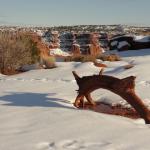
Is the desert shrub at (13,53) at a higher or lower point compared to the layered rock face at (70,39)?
higher

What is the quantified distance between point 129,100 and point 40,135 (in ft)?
8.67

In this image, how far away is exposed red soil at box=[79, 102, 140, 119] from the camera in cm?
949

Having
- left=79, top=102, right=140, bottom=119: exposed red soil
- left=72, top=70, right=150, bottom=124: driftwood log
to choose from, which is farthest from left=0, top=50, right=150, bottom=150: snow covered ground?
left=79, top=102, right=140, bottom=119: exposed red soil

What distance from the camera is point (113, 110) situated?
9.93 meters

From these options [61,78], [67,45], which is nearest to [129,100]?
[61,78]

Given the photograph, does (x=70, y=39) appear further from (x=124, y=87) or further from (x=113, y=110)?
(x=124, y=87)

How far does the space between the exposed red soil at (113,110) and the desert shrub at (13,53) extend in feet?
28.1

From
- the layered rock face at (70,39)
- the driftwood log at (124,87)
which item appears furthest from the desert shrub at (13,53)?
the layered rock face at (70,39)

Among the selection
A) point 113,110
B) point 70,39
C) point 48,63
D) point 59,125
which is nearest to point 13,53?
point 48,63

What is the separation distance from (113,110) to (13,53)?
33.2ft

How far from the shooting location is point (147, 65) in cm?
1719

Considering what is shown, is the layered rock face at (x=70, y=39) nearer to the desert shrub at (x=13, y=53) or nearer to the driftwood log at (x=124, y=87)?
the desert shrub at (x=13, y=53)

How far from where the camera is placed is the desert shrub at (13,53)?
1891cm

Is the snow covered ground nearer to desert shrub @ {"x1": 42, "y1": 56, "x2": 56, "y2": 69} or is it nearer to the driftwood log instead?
the driftwood log
